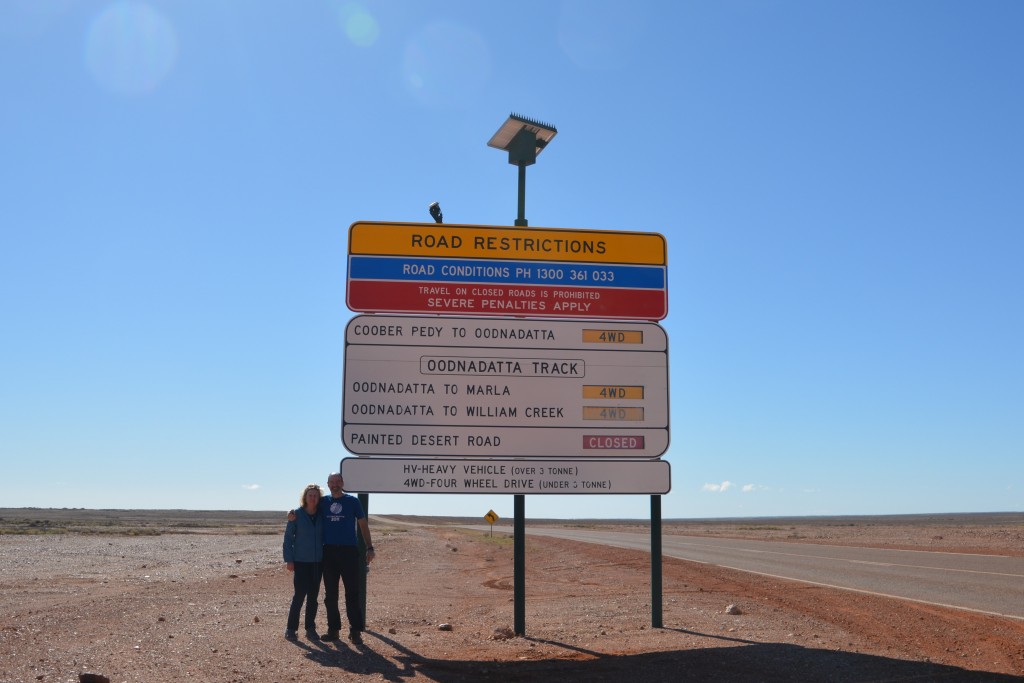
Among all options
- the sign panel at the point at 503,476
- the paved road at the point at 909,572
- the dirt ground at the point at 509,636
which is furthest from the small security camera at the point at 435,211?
the paved road at the point at 909,572

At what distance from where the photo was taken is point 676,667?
291 inches

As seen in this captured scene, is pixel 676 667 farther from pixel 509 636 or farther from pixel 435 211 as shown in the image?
pixel 435 211

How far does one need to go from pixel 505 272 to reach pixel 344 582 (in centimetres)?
405

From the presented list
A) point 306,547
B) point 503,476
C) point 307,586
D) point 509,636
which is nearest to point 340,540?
point 306,547

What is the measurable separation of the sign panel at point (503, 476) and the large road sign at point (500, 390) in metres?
0.13

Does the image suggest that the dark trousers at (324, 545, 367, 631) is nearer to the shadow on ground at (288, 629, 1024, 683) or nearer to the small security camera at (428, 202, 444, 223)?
the shadow on ground at (288, 629, 1024, 683)

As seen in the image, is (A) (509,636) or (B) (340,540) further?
(A) (509,636)

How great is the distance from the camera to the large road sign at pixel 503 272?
33.7 ft

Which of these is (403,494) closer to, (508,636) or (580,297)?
(508,636)

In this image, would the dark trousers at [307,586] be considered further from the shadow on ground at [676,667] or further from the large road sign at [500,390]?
the large road sign at [500,390]

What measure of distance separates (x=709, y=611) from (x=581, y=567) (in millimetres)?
12114

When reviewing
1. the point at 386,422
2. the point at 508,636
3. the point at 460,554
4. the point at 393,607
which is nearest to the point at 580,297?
the point at 386,422

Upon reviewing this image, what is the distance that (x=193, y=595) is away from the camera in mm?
14453

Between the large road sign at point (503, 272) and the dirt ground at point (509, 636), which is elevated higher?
the large road sign at point (503, 272)
